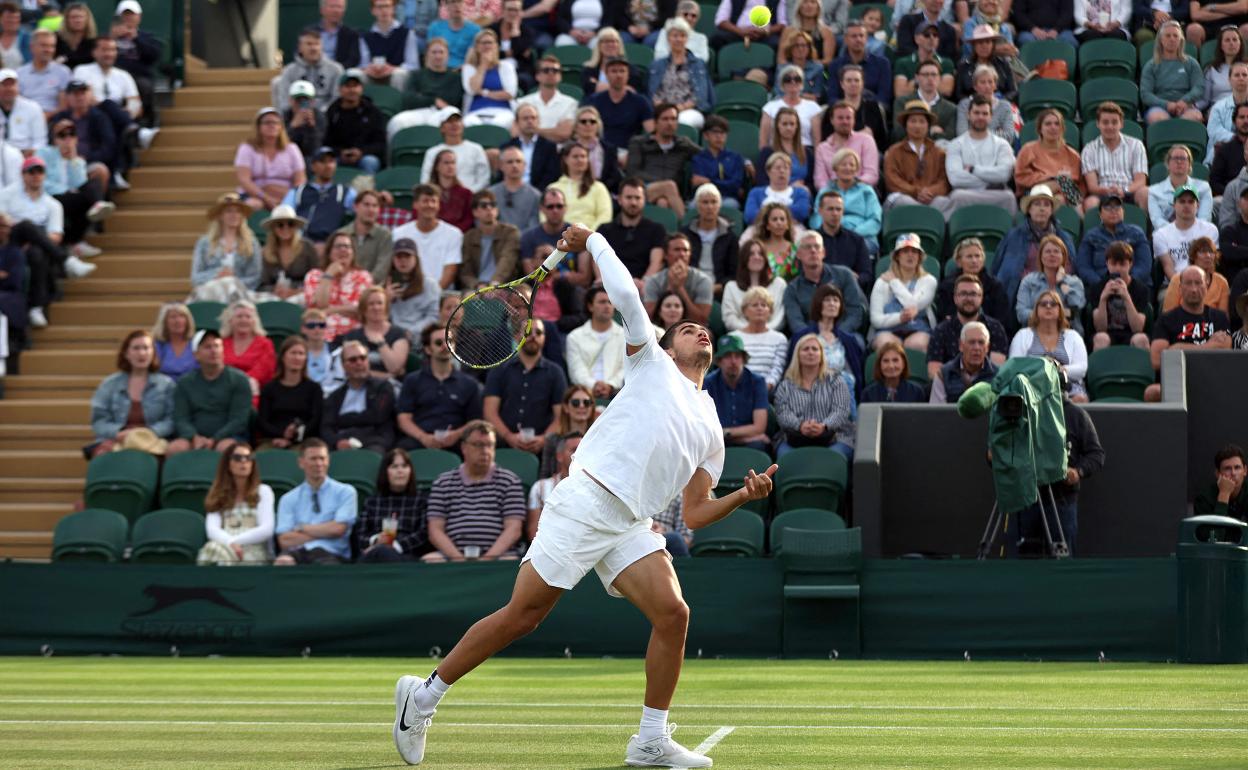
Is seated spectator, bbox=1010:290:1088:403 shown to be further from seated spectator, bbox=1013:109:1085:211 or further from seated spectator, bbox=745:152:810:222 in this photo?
seated spectator, bbox=745:152:810:222

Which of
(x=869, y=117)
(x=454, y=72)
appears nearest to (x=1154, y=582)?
(x=869, y=117)

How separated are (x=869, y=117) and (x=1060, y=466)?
18.0 feet

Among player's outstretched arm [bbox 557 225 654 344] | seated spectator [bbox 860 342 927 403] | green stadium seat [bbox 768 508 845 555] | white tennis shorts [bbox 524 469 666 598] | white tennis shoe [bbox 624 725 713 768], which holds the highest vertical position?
player's outstretched arm [bbox 557 225 654 344]

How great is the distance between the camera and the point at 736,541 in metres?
13.8

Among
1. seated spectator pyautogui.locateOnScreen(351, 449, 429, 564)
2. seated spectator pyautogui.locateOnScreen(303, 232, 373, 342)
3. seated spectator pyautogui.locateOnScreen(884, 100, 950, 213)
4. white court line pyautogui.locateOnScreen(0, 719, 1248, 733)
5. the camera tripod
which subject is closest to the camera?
white court line pyautogui.locateOnScreen(0, 719, 1248, 733)

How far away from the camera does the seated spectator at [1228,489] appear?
1347 cm

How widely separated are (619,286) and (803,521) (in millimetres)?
7068

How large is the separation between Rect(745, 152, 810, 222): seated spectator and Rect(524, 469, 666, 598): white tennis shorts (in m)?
9.81

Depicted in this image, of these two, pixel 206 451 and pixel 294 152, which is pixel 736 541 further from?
pixel 294 152

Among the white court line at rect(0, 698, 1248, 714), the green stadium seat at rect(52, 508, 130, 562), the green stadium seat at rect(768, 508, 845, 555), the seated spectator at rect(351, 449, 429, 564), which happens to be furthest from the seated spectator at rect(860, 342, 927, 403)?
the green stadium seat at rect(52, 508, 130, 562)

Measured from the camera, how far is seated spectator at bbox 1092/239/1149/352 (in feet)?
49.2

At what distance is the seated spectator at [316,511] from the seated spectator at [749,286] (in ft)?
12.2

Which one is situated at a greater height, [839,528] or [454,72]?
[454,72]

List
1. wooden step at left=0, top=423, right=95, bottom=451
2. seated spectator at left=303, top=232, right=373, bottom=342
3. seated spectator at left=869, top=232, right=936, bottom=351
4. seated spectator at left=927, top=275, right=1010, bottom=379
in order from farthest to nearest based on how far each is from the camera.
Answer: wooden step at left=0, top=423, right=95, bottom=451
seated spectator at left=303, top=232, right=373, bottom=342
seated spectator at left=869, top=232, right=936, bottom=351
seated spectator at left=927, top=275, right=1010, bottom=379
